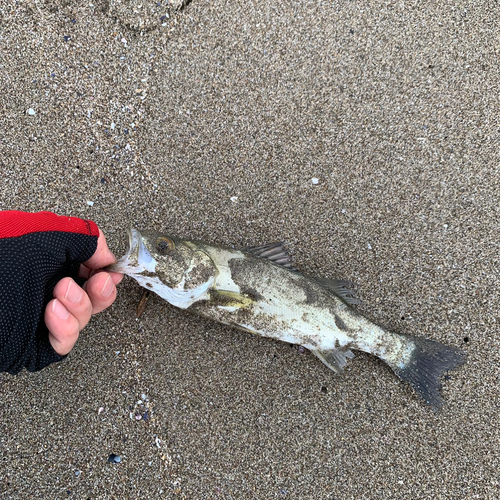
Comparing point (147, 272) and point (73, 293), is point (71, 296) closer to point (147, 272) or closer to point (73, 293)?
point (73, 293)

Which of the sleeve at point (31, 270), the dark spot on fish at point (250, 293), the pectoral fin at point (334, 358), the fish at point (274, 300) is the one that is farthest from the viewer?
the pectoral fin at point (334, 358)

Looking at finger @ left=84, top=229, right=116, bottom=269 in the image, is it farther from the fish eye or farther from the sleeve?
the fish eye

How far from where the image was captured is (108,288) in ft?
8.01

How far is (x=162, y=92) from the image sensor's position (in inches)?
119

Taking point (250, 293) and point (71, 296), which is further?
point (250, 293)

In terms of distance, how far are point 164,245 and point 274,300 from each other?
0.84 m

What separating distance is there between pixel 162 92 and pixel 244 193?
41.2 inches

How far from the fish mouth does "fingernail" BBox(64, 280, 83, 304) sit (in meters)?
0.24

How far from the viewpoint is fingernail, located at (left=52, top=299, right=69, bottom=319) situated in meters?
2.25

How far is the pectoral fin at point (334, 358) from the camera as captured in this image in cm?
275

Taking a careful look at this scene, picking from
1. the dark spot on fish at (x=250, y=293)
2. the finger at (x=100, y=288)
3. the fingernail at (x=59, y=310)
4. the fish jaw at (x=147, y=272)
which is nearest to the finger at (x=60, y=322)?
the fingernail at (x=59, y=310)

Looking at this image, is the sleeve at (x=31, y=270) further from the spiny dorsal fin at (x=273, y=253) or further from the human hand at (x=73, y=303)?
the spiny dorsal fin at (x=273, y=253)

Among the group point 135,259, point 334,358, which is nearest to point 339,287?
point 334,358

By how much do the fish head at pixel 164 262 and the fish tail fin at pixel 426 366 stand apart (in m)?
1.60
